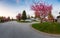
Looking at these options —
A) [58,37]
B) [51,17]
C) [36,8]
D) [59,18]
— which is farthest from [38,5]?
[58,37]

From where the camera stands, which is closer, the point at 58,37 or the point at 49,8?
the point at 58,37

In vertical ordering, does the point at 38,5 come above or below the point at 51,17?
above

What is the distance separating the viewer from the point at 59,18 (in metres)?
23.2

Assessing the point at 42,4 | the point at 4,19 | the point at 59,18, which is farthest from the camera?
the point at 4,19

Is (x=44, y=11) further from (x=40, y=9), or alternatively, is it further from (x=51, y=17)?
(x=51, y=17)

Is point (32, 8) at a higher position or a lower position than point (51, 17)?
higher

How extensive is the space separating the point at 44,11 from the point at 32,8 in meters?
1.96

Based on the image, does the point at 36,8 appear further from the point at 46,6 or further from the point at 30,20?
the point at 30,20

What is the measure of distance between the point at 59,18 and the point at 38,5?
6.01 metres

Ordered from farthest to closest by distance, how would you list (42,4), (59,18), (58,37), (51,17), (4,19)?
(4,19)
(51,17)
(59,18)
(42,4)
(58,37)

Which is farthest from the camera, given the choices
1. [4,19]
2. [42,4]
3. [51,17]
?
[4,19]

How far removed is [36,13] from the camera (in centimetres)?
1934

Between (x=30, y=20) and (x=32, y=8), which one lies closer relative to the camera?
(x=32, y=8)

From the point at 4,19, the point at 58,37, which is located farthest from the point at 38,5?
the point at 4,19
